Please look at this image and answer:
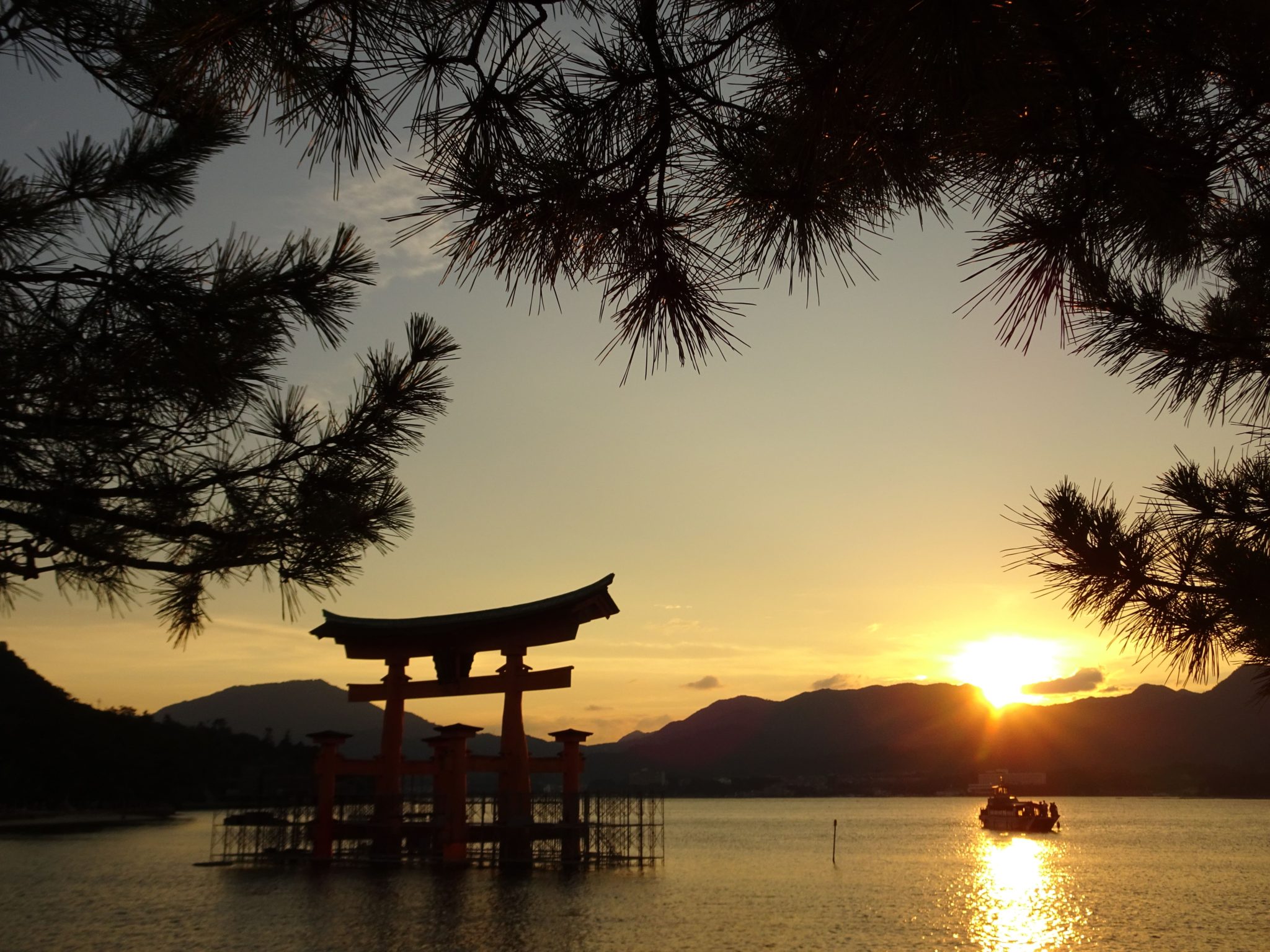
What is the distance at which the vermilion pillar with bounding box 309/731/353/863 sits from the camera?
834 inches

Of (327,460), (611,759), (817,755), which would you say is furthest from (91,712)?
(817,755)

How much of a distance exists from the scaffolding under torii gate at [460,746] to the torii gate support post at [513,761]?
18 millimetres

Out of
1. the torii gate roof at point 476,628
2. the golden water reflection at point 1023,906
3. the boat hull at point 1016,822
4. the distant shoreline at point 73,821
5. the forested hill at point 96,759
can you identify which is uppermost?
the torii gate roof at point 476,628

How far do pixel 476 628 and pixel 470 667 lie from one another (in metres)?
1.17

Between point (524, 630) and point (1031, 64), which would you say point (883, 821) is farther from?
point (1031, 64)

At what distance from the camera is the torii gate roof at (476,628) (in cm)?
1938

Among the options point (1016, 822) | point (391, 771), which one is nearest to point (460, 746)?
point (391, 771)

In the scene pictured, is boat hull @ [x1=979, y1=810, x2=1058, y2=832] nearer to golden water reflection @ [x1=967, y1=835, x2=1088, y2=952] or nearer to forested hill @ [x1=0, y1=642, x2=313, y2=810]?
golden water reflection @ [x1=967, y1=835, x2=1088, y2=952]

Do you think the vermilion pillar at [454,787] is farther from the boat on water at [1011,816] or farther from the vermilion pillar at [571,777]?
the boat on water at [1011,816]

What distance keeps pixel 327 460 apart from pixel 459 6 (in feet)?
6.94

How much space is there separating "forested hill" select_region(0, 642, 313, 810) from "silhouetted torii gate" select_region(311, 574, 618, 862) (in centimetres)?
2693

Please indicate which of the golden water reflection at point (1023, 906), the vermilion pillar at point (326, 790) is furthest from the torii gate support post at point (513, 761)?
the golden water reflection at point (1023, 906)

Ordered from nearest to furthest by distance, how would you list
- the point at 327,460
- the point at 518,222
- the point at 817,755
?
1. the point at 518,222
2. the point at 327,460
3. the point at 817,755

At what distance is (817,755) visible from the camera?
18525cm
